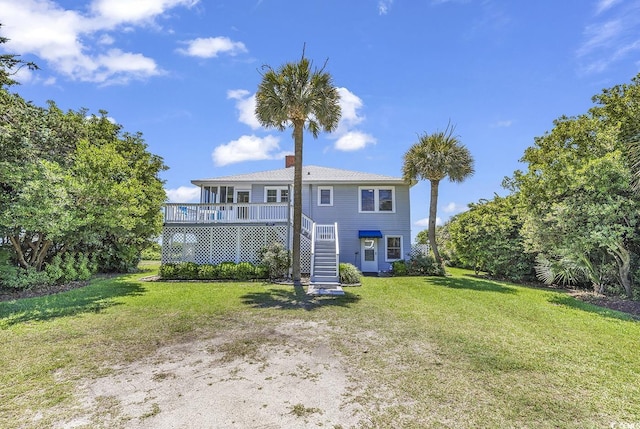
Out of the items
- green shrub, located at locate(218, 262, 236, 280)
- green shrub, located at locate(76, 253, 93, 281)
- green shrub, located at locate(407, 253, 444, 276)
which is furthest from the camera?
green shrub, located at locate(407, 253, 444, 276)

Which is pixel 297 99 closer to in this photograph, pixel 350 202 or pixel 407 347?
pixel 350 202

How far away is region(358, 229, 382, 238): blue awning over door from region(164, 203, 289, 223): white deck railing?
5520mm

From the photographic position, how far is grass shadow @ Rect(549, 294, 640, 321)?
27.1 ft

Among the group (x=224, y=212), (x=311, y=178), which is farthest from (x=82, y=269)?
(x=311, y=178)

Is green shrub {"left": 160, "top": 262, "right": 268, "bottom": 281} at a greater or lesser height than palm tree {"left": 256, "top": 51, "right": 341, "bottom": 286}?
lesser

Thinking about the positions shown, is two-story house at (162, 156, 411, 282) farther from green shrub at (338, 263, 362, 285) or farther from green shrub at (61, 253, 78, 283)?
green shrub at (61, 253, 78, 283)

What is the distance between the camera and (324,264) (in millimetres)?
14438

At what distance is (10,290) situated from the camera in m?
11.4

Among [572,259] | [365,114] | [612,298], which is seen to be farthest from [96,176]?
[612,298]

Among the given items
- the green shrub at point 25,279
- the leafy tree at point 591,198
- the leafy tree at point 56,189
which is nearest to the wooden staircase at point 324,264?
the leafy tree at point 591,198

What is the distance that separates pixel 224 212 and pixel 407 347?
40.2 ft

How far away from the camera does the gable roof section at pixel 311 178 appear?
1919 cm

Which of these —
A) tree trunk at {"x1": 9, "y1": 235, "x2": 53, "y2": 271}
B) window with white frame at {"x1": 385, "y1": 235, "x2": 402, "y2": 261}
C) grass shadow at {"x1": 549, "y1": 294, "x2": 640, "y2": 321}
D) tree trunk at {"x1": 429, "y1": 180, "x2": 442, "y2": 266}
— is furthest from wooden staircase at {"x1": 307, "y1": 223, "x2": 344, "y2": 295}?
tree trunk at {"x1": 9, "y1": 235, "x2": 53, "y2": 271}

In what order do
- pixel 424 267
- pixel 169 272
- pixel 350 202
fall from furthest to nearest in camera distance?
pixel 350 202 → pixel 424 267 → pixel 169 272
